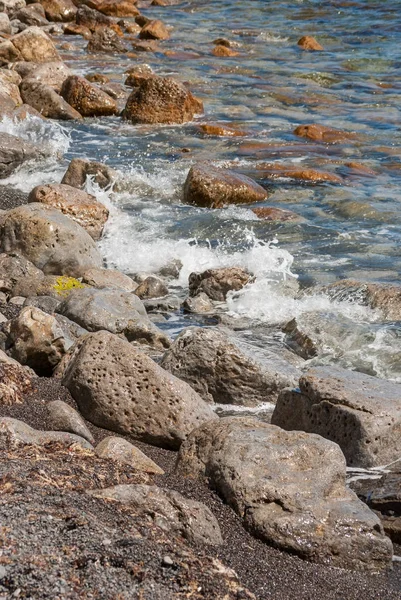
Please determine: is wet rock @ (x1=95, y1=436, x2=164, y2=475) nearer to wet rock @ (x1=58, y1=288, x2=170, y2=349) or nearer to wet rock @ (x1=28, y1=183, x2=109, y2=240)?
wet rock @ (x1=58, y1=288, x2=170, y2=349)

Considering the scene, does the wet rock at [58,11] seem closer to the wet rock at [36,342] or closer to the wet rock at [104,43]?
the wet rock at [104,43]

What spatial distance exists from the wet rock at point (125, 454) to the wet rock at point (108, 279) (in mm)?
3380

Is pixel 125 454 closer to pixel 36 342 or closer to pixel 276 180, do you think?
pixel 36 342

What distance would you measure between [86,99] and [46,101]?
0.77 metres

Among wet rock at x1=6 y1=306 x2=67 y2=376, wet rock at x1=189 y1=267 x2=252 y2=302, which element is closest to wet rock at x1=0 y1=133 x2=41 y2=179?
wet rock at x1=189 y1=267 x2=252 y2=302

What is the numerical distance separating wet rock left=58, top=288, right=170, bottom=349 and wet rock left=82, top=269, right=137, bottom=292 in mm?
749

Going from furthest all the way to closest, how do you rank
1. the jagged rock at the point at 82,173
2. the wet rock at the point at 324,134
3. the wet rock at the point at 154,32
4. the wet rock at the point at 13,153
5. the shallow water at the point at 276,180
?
the wet rock at the point at 154,32 → the wet rock at the point at 324,134 → the wet rock at the point at 13,153 → the jagged rock at the point at 82,173 → the shallow water at the point at 276,180

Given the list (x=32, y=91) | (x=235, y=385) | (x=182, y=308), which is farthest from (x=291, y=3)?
(x=235, y=385)

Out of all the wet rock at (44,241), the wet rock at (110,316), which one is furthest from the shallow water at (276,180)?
the wet rock at (44,241)

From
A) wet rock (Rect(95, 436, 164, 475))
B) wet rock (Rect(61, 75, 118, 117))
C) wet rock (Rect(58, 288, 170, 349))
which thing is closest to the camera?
wet rock (Rect(95, 436, 164, 475))

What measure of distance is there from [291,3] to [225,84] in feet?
31.8

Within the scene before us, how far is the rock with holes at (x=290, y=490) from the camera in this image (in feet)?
13.3

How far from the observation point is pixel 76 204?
952 centimetres

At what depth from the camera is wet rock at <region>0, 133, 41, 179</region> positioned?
36.1ft
